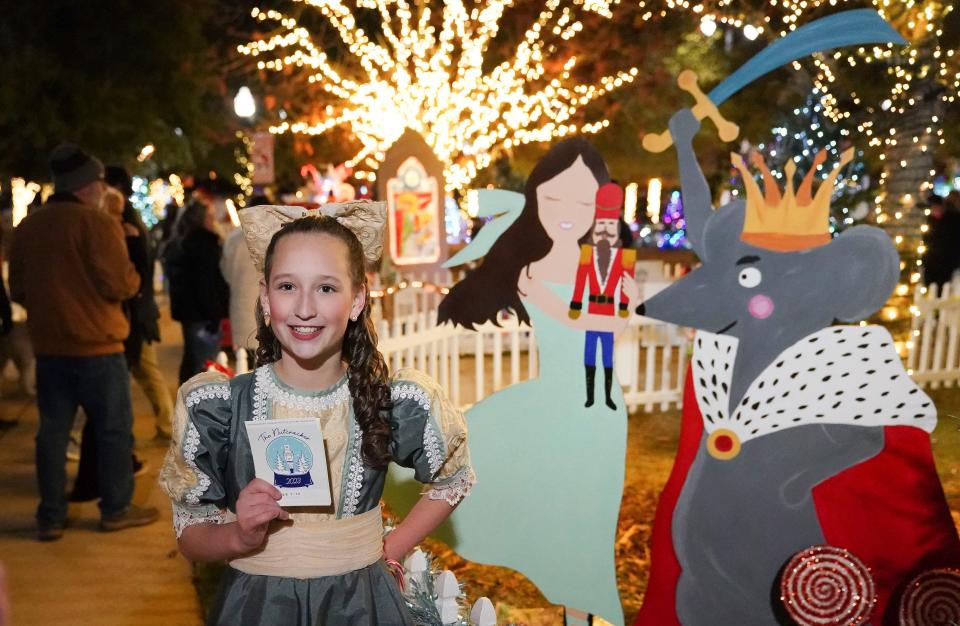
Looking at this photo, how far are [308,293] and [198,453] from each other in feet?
1.53

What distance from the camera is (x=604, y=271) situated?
3.71 metres

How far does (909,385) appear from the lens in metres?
3.35

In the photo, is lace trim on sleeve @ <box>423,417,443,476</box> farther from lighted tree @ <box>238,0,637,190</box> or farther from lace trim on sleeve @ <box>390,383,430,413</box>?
lighted tree @ <box>238,0,637,190</box>

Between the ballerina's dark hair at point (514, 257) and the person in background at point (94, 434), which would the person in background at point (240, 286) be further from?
the ballerina's dark hair at point (514, 257)

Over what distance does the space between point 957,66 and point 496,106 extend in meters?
7.15

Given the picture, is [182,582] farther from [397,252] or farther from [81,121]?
[81,121]

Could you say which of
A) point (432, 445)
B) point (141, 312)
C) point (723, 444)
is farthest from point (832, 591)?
point (141, 312)

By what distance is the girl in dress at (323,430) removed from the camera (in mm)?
2150

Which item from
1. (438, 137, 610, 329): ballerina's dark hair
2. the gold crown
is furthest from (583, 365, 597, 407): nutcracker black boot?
the gold crown

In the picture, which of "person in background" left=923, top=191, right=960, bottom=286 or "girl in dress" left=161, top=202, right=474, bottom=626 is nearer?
"girl in dress" left=161, top=202, right=474, bottom=626

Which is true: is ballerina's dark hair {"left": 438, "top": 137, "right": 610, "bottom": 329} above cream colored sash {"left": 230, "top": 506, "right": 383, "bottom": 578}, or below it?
above

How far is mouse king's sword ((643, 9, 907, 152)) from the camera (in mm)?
3395

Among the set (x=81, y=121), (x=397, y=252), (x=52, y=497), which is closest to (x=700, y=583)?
(x=52, y=497)

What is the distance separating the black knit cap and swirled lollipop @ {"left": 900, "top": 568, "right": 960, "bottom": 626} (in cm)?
451
